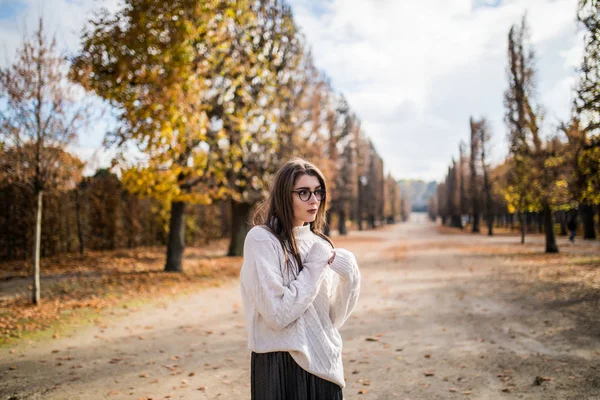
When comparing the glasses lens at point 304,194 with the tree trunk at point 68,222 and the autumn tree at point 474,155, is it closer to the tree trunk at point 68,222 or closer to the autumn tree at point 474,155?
the tree trunk at point 68,222

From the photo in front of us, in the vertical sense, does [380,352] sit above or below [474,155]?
below

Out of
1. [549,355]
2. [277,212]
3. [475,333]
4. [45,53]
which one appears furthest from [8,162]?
[549,355]

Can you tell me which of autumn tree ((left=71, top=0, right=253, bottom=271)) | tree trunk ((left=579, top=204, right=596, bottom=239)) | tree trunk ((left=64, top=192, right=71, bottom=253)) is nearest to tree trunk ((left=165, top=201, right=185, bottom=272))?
autumn tree ((left=71, top=0, right=253, bottom=271))

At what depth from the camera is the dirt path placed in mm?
4348

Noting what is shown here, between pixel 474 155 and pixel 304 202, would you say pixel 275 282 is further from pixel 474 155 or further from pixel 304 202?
pixel 474 155

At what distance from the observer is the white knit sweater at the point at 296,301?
203 centimetres

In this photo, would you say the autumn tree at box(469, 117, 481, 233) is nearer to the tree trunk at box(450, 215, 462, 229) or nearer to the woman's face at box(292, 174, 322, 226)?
the tree trunk at box(450, 215, 462, 229)

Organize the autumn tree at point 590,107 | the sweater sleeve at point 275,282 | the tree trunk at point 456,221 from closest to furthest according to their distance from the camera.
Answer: the sweater sleeve at point 275,282, the autumn tree at point 590,107, the tree trunk at point 456,221

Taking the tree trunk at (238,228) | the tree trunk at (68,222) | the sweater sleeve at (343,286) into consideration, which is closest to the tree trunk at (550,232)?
the tree trunk at (238,228)

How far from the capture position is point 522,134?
19.4 m

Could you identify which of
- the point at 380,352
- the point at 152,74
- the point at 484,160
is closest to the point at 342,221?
the point at 484,160

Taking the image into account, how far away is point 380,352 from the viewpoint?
5578mm

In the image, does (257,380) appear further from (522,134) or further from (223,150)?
(522,134)

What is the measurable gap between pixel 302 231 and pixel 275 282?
46 centimetres
